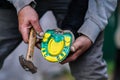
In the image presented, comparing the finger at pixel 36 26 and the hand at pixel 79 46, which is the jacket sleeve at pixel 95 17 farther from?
the finger at pixel 36 26

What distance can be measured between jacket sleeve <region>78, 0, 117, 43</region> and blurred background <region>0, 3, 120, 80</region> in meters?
0.72

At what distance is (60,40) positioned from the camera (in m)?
2.75

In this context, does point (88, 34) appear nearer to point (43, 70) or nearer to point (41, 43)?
point (41, 43)

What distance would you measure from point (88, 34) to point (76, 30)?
6.0 inches

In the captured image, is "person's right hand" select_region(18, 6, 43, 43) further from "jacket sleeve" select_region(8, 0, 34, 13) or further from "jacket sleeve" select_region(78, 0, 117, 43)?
"jacket sleeve" select_region(78, 0, 117, 43)

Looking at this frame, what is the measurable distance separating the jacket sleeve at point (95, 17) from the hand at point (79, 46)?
37 millimetres

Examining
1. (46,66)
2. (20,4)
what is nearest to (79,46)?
(20,4)

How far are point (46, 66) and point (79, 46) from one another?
2156mm

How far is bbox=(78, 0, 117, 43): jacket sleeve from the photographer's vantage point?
9.74 feet

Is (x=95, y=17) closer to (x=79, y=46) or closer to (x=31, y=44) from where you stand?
Result: (x=79, y=46)

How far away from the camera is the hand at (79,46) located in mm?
2840

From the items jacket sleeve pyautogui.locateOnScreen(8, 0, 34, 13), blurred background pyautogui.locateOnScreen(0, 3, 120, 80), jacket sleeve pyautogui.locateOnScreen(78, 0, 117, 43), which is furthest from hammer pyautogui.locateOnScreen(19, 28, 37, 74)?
blurred background pyautogui.locateOnScreen(0, 3, 120, 80)

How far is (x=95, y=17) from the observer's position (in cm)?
299

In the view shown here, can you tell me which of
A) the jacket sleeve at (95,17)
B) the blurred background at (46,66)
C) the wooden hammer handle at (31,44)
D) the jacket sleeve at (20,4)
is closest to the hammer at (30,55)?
the wooden hammer handle at (31,44)
